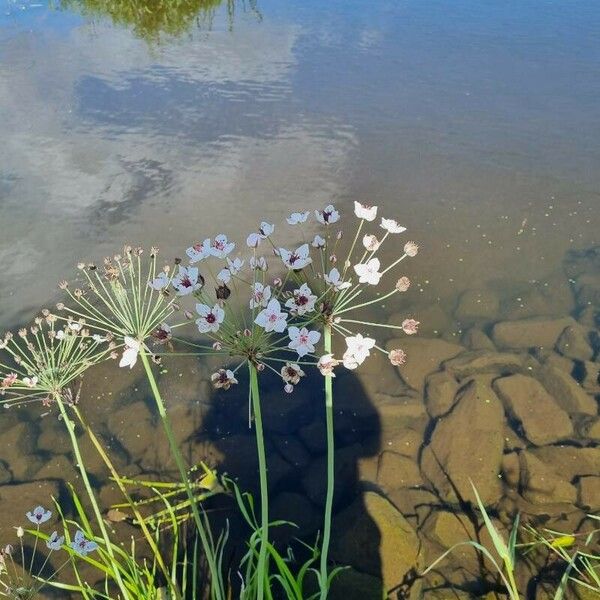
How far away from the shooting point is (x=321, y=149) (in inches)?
271

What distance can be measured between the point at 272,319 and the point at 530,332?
3045mm

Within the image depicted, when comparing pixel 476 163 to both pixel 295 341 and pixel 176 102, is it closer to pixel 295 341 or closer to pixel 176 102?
pixel 176 102

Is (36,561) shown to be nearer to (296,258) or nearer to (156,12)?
(296,258)

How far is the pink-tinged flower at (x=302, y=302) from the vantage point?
7.45ft

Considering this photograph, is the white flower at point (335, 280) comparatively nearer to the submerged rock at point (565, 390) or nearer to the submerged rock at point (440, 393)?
the submerged rock at point (440, 393)

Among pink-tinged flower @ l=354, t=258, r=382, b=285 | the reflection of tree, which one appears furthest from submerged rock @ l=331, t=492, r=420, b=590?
the reflection of tree

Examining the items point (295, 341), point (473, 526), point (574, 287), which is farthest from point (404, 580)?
point (574, 287)

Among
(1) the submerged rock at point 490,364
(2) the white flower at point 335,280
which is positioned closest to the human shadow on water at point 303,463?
(1) the submerged rock at point 490,364

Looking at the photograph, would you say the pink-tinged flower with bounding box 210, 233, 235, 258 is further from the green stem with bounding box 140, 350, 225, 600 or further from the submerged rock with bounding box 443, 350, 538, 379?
the submerged rock with bounding box 443, 350, 538, 379

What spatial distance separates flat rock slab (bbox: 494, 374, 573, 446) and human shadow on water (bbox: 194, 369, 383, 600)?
93 centimetres

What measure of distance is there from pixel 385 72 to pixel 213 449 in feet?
20.5

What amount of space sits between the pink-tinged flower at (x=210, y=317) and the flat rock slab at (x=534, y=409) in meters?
2.64

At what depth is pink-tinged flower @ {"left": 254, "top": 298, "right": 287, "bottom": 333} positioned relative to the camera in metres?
2.15

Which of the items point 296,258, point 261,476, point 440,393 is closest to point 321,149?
point 440,393
